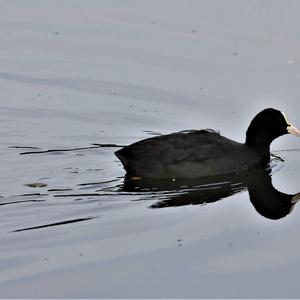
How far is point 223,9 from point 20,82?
430 cm

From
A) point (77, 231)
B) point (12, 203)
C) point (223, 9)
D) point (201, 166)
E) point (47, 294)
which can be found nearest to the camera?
point (47, 294)

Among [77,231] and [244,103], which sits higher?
[244,103]

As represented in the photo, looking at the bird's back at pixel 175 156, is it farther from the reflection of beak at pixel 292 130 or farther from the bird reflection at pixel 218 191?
the reflection of beak at pixel 292 130

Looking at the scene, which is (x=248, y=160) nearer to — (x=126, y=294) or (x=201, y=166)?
(x=201, y=166)

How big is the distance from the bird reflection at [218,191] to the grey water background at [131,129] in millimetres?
147

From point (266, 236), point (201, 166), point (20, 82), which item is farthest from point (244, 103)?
point (266, 236)

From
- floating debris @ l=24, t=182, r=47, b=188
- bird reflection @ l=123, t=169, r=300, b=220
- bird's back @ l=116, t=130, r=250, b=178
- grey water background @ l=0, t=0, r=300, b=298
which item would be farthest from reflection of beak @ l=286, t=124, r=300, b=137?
floating debris @ l=24, t=182, r=47, b=188

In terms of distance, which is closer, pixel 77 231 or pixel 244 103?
pixel 77 231

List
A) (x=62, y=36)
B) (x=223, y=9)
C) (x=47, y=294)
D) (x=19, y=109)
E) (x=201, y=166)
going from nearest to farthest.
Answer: (x=47, y=294), (x=201, y=166), (x=19, y=109), (x=62, y=36), (x=223, y=9)

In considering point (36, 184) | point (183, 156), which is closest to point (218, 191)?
point (183, 156)

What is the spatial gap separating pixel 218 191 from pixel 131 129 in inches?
77.7

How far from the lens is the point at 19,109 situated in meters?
12.8

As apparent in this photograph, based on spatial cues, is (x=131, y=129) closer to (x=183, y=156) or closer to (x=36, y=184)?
(x=183, y=156)

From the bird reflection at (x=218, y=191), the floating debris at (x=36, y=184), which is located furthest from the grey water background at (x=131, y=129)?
the bird reflection at (x=218, y=191)
